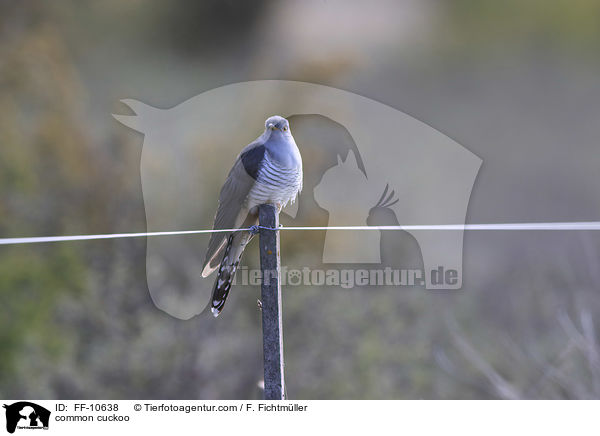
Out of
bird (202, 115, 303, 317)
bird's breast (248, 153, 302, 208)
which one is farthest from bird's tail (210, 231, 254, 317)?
bird's breast (248, 153, 302, 208)

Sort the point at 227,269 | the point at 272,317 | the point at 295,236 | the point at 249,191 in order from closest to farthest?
the point at 272,317 → the point at 227,269 → the point at 249,191 → the point at 295,236

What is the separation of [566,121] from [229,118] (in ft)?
16.9

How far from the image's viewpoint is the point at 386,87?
7.84m

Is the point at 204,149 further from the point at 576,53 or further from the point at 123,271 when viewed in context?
the point at 576,53

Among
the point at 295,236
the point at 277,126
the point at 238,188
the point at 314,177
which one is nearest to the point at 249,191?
the point at 238,188

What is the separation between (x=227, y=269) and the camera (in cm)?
224

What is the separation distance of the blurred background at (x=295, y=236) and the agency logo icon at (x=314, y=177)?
0.76 ft

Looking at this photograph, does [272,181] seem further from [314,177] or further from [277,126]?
[314,177]

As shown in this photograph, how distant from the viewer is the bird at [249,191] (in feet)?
7.33
